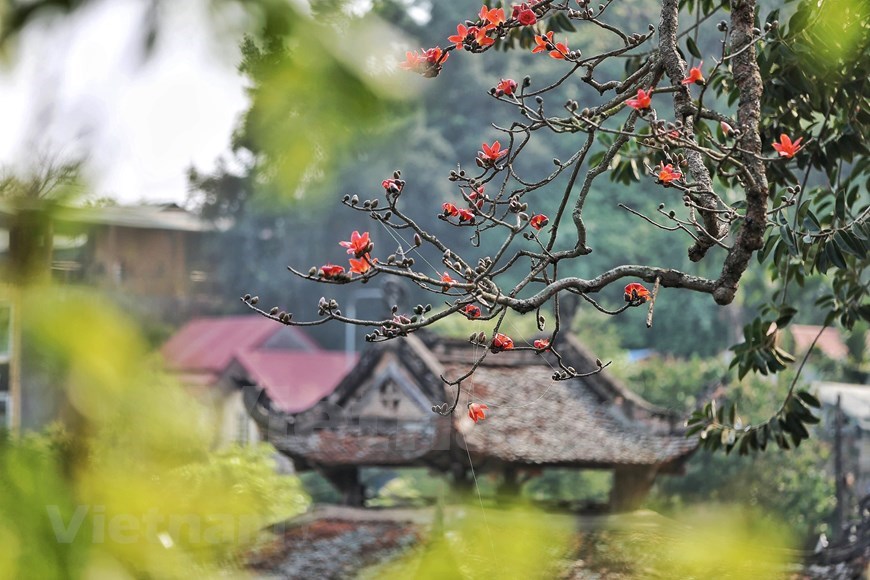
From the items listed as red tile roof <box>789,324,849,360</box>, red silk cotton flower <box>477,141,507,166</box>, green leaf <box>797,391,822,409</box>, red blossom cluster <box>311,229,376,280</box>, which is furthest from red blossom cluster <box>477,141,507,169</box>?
red tile roof <box>789,324,849,360</box>

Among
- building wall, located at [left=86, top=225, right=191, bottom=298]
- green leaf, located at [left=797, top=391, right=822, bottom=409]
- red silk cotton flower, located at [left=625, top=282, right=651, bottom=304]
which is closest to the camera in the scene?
red silk cotton flower, located at [left=625, top=282, right=651, bottom=304]

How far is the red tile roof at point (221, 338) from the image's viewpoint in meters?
11.2

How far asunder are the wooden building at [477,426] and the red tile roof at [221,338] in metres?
5.57

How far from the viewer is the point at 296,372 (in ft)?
39.7

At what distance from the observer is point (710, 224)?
4.88 feet

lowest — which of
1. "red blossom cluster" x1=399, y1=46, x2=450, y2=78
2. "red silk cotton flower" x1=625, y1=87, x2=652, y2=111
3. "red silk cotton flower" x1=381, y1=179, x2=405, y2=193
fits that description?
"red silk cotton flower" x1=381, y1=179, x2=405, y2=193

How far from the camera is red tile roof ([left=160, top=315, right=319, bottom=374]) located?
11.2m

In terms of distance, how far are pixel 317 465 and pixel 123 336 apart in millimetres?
3679

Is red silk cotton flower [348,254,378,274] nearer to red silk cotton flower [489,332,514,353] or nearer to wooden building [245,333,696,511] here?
red silk cotton flower [489,332,514,353]

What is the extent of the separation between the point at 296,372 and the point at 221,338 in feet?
2.71

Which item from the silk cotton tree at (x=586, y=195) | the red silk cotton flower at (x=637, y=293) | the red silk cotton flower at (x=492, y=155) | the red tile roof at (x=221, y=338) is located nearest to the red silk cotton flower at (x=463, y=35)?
the silk cotton tree at (x=586, y=195)

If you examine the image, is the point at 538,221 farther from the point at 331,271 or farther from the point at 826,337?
the point at 826,337

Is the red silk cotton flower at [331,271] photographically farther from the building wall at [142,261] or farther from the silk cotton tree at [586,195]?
the building wall at [142,261]

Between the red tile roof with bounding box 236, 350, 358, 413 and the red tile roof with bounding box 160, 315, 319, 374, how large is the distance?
0.50 ft
